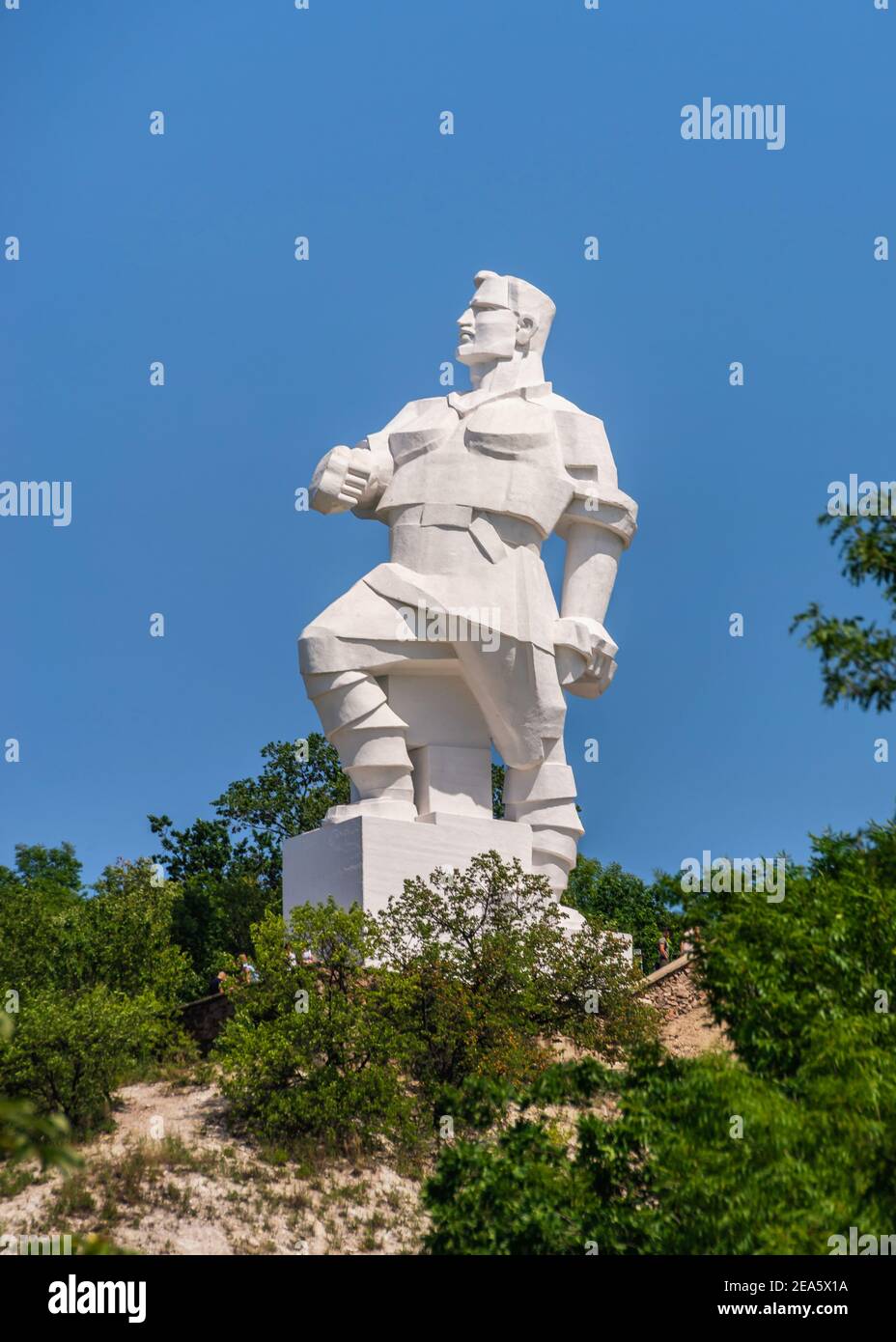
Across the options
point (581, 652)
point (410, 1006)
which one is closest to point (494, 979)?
point (410, 1006)

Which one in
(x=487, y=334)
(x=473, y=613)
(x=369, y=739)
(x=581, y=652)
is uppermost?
(x=487, y=334)

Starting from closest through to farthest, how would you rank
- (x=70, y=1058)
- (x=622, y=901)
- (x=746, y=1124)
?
(x=746, y=1124) < (x=70, y=1058) < (x=622, y=901)

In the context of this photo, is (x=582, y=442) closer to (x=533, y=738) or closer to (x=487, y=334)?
(x=487, y=334)

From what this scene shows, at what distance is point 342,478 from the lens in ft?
63.2

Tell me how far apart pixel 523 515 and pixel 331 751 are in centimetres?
908

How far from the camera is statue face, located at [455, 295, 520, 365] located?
20.0 m

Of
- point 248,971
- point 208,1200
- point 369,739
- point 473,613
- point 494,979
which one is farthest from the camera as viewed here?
point 473,613

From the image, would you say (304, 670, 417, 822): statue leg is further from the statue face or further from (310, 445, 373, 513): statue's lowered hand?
the statue face

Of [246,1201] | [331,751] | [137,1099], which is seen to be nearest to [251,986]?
[137,1099]

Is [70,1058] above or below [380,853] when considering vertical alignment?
below

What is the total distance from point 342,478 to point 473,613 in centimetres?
209

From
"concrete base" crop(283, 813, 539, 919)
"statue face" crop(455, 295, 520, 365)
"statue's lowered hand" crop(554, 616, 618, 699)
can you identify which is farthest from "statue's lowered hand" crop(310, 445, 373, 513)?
"concrete base" crop(283, 813, 539, 919)

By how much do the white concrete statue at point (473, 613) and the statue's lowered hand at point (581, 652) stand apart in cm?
2
